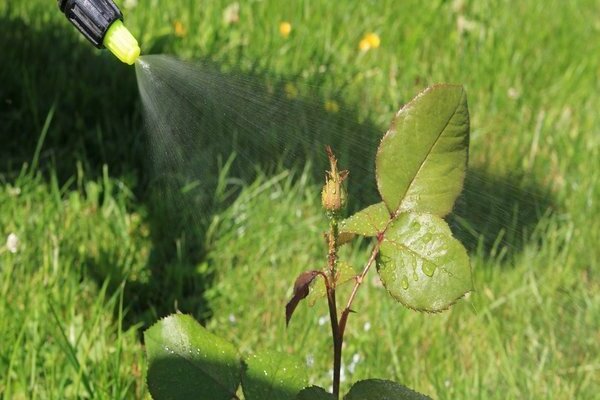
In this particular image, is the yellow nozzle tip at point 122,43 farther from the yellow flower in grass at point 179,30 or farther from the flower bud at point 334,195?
the yellow flower in grass at point 179,30

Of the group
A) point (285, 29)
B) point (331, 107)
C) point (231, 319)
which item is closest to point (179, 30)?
point (285, 29)

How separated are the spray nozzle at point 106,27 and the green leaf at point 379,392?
54 cm

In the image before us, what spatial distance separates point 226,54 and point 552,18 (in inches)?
55.8

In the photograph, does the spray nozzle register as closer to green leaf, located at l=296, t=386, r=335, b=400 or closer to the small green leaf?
the small green leaf

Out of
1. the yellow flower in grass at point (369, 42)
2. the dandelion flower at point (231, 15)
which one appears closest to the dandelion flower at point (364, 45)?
the yellow flower in grass at point (369, 42)

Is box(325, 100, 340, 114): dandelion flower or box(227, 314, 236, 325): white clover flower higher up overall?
box(325, 100, 340, 114): dandelion flower

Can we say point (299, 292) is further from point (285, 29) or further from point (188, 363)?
point (285, 29)

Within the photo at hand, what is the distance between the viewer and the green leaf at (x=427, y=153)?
0.91 meters

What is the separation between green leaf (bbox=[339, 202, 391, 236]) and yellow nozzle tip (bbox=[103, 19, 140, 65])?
40cm

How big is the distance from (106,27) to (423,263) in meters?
0.58

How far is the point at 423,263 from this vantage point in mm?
898

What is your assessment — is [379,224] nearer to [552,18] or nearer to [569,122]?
[569,122]

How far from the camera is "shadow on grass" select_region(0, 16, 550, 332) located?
244 centimetres

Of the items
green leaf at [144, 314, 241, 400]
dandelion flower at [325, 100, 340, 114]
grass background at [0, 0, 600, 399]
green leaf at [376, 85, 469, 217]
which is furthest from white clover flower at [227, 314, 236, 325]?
green leaf at [376, 85, 469, 217]
